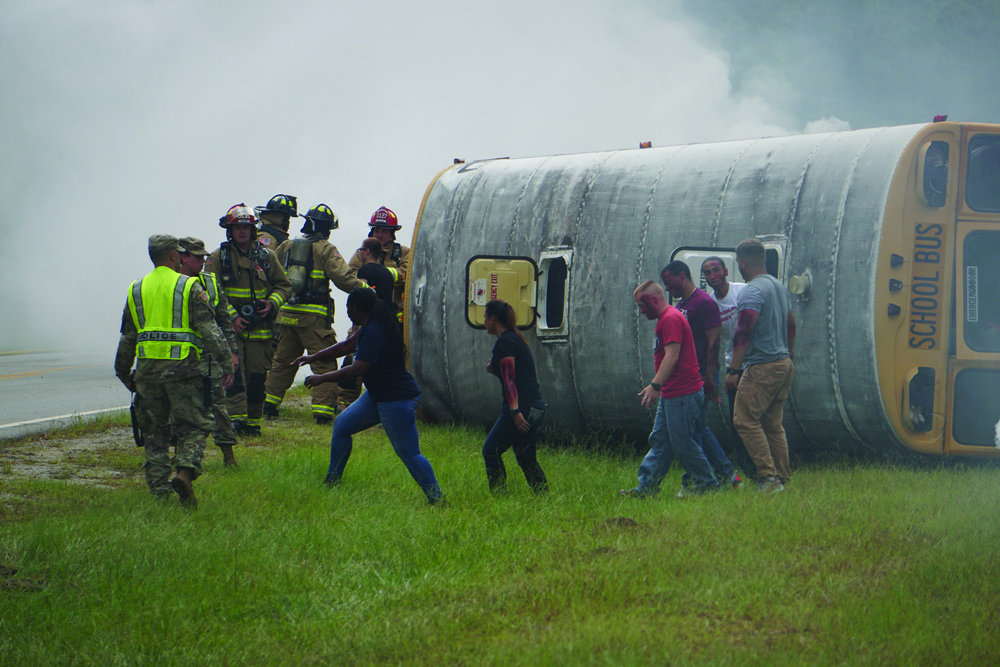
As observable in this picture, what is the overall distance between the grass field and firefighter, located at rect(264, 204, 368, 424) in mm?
3616

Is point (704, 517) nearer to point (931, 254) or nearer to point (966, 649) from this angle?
point (966, 649)

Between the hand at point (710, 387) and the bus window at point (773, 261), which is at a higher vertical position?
the bus window at point (773, 261)

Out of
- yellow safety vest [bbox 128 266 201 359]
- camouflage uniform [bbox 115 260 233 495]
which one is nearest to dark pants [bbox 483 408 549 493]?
camouflage uniform [bbox 115 260 233 495]

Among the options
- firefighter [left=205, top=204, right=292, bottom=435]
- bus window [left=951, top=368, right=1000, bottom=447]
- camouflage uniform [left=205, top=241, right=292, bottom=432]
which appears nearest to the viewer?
bus window [left=951, top=368, right=1000, bottom=447]

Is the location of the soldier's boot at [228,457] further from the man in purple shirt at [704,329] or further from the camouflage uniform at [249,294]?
the man in purple shirt at [704,329]

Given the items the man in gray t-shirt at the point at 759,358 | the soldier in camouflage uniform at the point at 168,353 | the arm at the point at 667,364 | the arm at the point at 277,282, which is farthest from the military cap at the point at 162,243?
the man in gray t-shirt at the point at 759,358

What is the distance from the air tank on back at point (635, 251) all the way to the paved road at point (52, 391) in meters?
4.75

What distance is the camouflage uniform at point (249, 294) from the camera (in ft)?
28.2

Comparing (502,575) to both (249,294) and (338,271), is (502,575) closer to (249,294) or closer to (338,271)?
(249,294)

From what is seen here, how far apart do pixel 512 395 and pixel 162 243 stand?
2.65 meters

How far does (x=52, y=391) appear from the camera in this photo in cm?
1376

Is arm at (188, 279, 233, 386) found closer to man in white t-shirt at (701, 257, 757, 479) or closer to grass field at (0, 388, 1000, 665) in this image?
grass field at (0, 388, 1000, 665)

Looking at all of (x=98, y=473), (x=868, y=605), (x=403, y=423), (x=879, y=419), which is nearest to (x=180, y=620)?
(x=403, y=423)

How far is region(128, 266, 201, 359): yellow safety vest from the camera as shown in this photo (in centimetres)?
582
